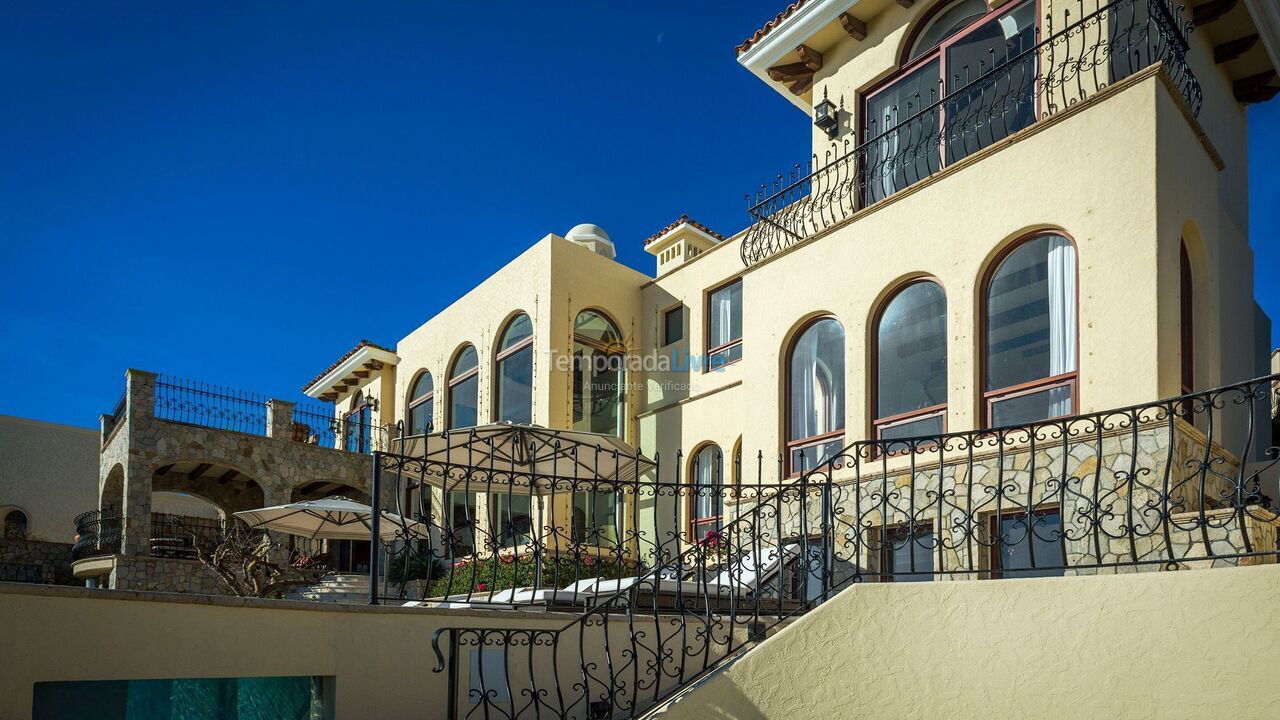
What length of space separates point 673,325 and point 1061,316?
901 centimetres

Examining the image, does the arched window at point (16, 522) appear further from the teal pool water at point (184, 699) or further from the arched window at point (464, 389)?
the teal pool water at point (184, 699)

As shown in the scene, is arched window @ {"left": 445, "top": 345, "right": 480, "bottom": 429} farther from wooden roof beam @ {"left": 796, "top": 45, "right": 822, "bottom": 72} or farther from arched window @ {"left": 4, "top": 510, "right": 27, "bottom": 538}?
arched window @ {"left": 4, "top": 510, "right": 27, "bottom": 538}

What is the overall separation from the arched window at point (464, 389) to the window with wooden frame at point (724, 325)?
16.5ft

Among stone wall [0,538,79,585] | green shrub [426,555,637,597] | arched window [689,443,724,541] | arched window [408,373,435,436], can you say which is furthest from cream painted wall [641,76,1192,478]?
stone wall [0,538,79,585]

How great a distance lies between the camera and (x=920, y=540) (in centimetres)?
964

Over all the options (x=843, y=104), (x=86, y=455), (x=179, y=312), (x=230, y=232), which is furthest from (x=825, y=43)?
(x=179, y=312)

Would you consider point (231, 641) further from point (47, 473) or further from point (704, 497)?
point (47, 473)

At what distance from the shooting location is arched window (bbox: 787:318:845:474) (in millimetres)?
11055

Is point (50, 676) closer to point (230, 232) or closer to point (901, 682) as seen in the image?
point (901, 682)

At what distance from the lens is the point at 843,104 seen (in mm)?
12641

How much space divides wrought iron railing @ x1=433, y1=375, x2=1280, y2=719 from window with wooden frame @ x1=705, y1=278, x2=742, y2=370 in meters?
4.99

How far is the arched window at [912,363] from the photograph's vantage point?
10.0m

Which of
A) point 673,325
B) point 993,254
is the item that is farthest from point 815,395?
point 673,325

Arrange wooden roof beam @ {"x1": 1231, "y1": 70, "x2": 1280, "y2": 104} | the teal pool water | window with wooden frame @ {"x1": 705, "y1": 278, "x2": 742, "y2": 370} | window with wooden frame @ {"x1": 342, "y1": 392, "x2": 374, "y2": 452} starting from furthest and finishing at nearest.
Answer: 1. window with wooden frame @ {"x1": 342, "y1": 392, "x2": 374, "y2": 452}
2. window with wooden frame @ {"x1": 705, "y1": 278, "x2": 742, "y2": 370}
3. wooden roof beam @ {"x1": 1231, "y1": 70, "x2": 1280, "y2": 104}
4. the teal pool water
